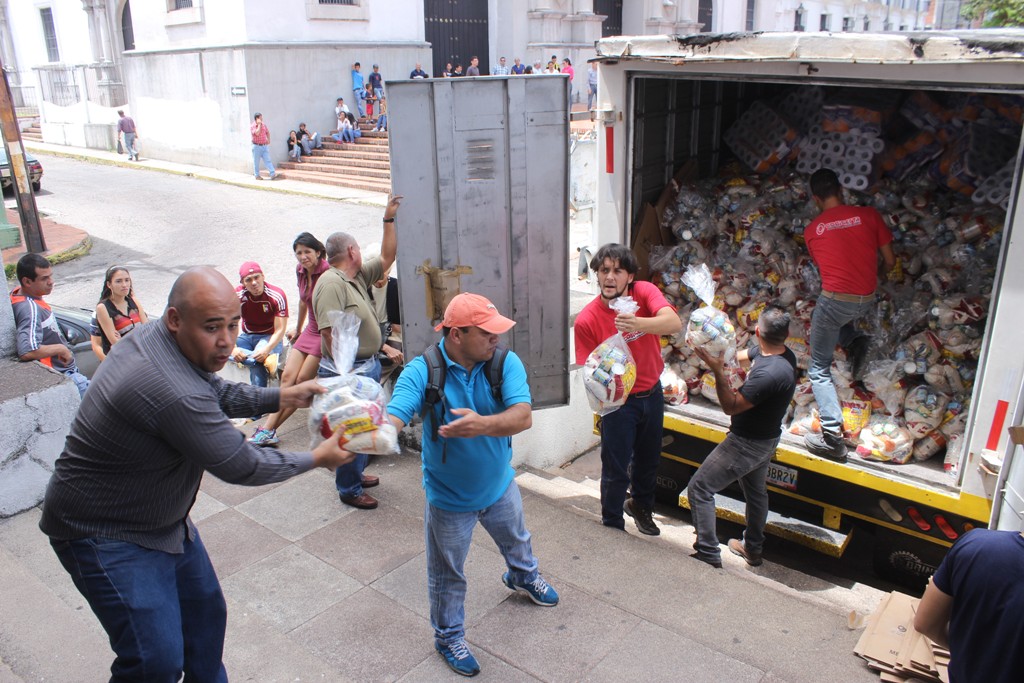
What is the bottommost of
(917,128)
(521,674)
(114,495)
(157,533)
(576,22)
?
(521,674)

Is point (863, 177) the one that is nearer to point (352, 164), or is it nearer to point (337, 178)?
point (337, 178)

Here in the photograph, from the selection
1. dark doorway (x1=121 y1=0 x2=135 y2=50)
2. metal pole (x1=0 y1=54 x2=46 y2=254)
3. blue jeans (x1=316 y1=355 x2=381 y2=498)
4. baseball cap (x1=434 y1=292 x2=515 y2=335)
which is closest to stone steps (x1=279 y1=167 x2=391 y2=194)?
metal pole (x1=0 y1=54 x2=46 y2=254)

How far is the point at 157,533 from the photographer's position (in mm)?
2717

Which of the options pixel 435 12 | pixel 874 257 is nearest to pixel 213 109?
pixel 435 12

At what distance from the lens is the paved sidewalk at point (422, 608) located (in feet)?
11.7

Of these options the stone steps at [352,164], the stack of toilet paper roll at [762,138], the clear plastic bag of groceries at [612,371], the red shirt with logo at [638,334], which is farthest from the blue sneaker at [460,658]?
the stone steps at [352,164]

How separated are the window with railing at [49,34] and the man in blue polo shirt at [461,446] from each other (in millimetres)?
32772

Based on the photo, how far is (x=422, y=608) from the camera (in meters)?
4.00

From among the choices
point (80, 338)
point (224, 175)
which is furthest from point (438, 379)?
point (224, 175)

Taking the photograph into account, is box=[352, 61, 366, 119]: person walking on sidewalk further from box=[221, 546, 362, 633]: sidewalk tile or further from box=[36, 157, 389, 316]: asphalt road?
box=[221, 546, 362, 633]: sidewalk tile

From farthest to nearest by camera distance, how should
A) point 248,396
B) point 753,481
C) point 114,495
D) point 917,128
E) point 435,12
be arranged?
point 435,12 < point 917,128 < point 753,481 < point 248,396 < point 114,495

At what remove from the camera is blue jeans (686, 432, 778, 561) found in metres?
4.49

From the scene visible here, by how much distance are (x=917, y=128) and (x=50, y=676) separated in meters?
6.61

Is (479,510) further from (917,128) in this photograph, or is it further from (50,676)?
(917,128)
